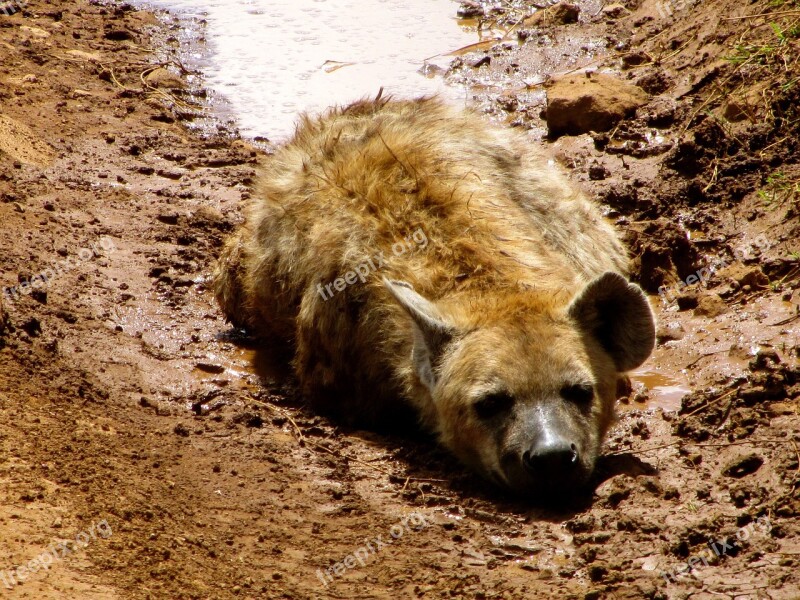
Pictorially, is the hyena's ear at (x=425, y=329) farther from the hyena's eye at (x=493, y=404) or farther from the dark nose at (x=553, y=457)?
the dark nose at (x=553, y=457)

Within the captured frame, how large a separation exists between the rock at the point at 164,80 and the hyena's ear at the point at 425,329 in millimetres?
5128

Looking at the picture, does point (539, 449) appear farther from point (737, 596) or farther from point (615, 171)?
point (615, 171)

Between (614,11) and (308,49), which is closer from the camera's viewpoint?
(614,11)

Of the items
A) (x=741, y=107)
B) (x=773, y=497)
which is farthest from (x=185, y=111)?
(x=773, y=497)

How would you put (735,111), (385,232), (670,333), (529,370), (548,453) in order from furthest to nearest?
(735,111) → (670,333) → (385,232) → (529,370) → (548,453)

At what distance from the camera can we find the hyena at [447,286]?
4.15m

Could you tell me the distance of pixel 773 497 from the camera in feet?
11.9

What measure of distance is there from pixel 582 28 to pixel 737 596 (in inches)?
→ 268

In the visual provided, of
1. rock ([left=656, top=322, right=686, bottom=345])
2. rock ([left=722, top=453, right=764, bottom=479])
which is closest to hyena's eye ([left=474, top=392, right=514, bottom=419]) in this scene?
rock ([left=722, top=453, right=764, bottom=479])

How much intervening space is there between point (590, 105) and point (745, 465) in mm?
4059

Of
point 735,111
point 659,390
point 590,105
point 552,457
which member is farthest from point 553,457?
point 590,105

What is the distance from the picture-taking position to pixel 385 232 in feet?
15.8

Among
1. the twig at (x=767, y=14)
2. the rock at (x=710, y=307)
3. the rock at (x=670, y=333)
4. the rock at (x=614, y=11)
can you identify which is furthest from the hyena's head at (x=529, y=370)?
the rock at (x=614, y=11)

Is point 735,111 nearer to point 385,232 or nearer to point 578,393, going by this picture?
point 385,232
